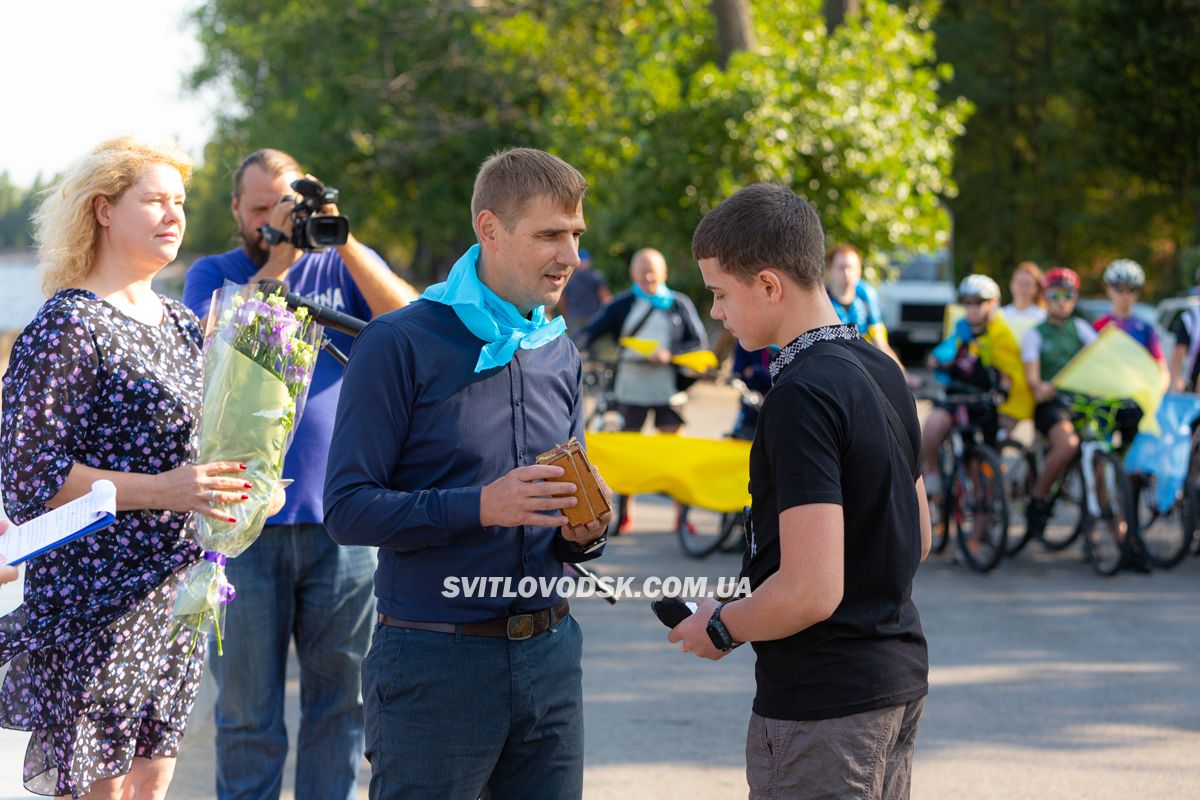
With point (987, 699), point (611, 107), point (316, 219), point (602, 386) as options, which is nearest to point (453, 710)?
point (316, 219)

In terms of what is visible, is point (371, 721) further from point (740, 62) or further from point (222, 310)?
point (740, 62)

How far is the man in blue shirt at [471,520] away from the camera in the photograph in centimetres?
294

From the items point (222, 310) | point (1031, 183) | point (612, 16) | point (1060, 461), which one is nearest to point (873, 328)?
point (1060, 461)

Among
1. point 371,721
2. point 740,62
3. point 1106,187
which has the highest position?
point 1106,187

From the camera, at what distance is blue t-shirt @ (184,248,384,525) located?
13.8 feet

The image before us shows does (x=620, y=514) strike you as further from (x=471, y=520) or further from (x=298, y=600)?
(x=471, y=520)

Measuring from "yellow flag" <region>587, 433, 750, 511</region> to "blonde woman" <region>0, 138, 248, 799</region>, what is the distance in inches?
227

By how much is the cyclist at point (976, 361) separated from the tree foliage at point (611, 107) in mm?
7265

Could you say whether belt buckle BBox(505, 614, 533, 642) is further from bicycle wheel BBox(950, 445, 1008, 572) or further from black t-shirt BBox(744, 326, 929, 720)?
bicycle wheel BBox(950, 445, 1008, 572)

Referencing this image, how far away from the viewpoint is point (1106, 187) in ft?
127

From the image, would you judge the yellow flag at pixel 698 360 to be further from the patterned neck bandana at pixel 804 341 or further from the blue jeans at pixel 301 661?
the patterned neck bandana at pixel 804 341

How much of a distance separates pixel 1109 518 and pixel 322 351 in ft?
21.7

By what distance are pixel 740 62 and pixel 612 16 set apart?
8827 mm

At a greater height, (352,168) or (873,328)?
(352,168)
